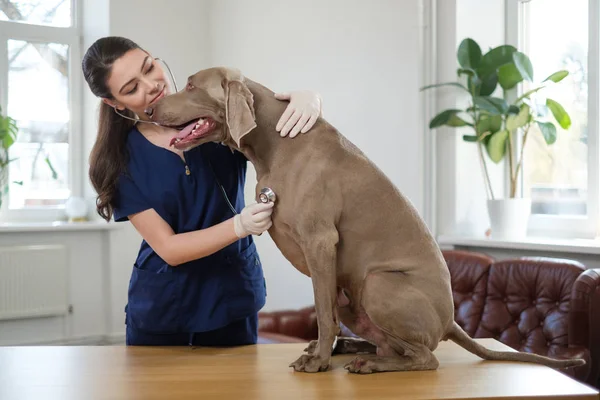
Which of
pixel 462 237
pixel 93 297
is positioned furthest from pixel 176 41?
pixel 462 237

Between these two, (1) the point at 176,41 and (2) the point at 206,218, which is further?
(1) the point at 176,41

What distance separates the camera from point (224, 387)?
1400 millimetres

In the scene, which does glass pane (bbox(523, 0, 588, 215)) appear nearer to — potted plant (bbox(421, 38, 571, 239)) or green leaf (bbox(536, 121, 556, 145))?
potted plant (bbox(421, 38, 571, 239))

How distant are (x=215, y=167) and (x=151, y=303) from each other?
39cm

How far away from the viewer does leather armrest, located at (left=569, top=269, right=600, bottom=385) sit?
112 inches

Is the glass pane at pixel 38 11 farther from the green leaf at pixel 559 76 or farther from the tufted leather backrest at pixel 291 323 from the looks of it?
the green leaf at pixel 559 76

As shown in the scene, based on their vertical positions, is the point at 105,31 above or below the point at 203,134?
above

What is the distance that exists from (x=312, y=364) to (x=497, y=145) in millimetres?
2534

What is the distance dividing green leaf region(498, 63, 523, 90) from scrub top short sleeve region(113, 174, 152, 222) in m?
2.40

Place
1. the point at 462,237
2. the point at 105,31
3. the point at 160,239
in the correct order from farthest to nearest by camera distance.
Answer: the point at 105,31 < the point at 462,237 < the point at 160,239

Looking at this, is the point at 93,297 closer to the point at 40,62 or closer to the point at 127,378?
the point at 40,62

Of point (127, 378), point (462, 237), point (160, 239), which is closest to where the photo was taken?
point (127, 378)

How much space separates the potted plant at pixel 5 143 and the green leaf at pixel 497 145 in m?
2.95

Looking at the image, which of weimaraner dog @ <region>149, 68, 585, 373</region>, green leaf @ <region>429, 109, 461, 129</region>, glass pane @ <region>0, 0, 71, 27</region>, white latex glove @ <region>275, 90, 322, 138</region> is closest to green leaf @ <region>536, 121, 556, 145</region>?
green leaf @ <region>429, 109, 461, 129</region>
